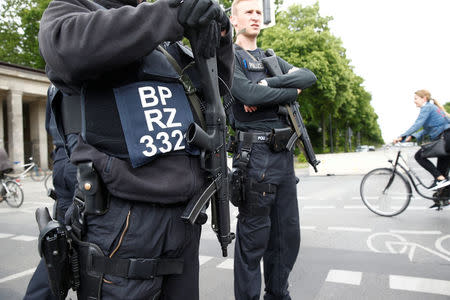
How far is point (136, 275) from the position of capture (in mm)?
1130

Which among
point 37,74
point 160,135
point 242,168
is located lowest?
point 242,168

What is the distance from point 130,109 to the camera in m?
1.17

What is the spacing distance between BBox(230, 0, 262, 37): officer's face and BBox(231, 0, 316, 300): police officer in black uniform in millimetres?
241

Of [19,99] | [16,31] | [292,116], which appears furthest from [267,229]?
[16,31]

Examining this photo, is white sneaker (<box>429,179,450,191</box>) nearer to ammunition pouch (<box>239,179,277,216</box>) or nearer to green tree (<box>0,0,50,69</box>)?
ammunition pouch (<box>239,179,277,216</box>)

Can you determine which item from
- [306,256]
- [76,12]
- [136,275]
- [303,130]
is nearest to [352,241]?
[306,256]

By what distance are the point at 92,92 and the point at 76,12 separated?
0.26 metres

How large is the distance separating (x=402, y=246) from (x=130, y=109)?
372cm

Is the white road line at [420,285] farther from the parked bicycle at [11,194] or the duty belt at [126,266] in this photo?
the parked bicycle at [11,194]

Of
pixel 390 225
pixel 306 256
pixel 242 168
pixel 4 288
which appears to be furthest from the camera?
pixel 390 225

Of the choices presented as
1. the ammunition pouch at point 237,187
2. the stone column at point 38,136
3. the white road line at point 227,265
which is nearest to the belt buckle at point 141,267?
the ammunition pouch at point 237,187

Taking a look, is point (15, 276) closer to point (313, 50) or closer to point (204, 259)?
point (204, 259)

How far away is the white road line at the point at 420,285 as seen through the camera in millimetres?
2708

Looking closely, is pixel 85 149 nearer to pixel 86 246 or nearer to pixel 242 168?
pixel 86 246
